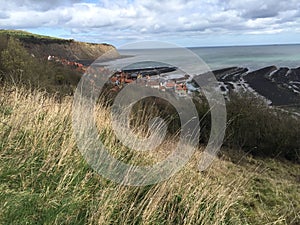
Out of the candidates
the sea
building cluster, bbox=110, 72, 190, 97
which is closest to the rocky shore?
the sea

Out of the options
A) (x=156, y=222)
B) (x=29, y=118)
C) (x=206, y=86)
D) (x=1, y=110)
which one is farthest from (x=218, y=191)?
(x=206, y=86)

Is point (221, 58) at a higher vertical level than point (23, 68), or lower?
lower

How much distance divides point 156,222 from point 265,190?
3227 millimetres

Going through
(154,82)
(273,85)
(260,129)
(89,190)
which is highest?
(154,82)

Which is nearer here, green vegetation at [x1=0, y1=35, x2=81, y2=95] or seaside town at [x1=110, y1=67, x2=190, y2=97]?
seaside town at [x1=110, y1=67, x2=190, y2=97]

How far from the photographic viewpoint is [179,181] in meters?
3.36

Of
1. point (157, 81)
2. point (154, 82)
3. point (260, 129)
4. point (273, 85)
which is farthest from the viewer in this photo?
point (273, 85)

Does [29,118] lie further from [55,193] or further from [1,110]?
[55,193]

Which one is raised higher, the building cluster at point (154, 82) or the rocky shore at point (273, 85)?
the building cluster at point (154, 82)

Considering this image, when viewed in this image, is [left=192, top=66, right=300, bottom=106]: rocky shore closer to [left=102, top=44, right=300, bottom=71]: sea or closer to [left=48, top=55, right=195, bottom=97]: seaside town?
[left=102, top=44, right=300, bottom=71]: sea

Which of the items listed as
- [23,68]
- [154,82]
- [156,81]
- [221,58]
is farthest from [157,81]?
[221,58]

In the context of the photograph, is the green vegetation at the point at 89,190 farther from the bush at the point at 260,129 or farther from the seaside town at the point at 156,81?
the bush at the point at 260,129

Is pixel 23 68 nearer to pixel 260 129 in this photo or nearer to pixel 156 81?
pixel 156 81

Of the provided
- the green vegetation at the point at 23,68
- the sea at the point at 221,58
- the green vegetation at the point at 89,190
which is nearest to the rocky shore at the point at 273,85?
the sea at the point at 221,58
